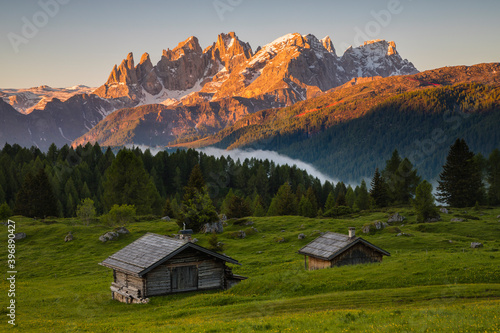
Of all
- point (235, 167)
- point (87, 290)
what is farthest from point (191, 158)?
point (87, 290)

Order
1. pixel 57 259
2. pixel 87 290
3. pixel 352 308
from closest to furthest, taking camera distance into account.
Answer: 1. pixel 352 308
2. pixel 87 290
3. pixel 57 259

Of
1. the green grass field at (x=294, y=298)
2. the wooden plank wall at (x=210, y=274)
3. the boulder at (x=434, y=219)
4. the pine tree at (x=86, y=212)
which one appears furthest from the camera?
the pine tree at (x=86, y=212)

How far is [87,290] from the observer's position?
4716cm

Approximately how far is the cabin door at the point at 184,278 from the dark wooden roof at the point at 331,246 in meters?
12.4

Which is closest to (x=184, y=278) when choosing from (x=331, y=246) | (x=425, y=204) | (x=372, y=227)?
(x=331, y=246)

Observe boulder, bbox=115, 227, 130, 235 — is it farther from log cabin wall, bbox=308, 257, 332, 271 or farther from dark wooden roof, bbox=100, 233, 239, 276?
log cabin wall, bbox=308, 257, 332, 271

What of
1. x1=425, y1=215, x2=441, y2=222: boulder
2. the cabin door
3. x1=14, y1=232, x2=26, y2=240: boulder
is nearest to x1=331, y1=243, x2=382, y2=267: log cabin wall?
the cabin door

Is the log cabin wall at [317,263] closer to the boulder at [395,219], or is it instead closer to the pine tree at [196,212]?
the pine tree at [196,212]

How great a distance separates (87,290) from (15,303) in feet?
29.1

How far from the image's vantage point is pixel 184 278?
41375 millimetres

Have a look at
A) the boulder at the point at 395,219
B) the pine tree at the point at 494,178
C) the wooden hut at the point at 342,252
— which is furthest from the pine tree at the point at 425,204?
the pine tree at the point at 494,178

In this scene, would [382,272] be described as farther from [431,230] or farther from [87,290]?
[431,230]

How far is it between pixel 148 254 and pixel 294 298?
15.1 meters

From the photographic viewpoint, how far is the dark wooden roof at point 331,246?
44569 mm
